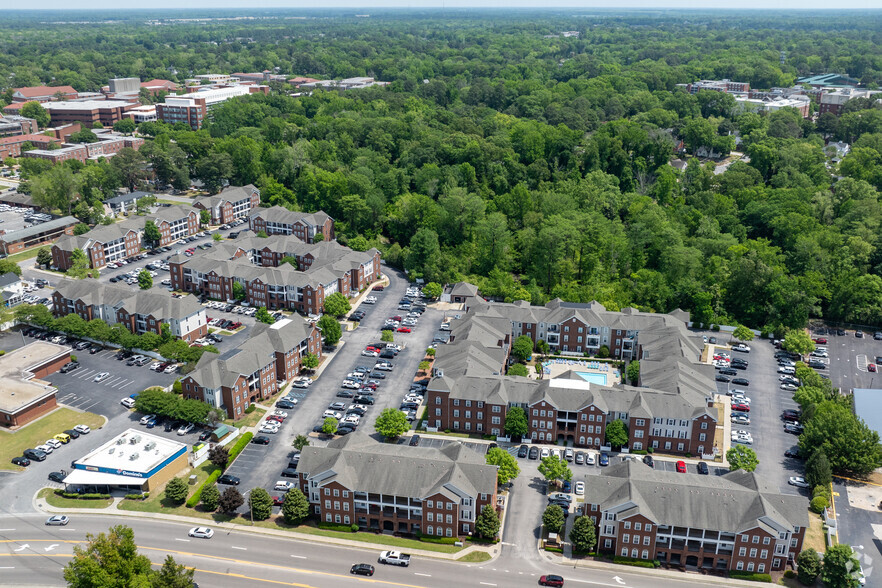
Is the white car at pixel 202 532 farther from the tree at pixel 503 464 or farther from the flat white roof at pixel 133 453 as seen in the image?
the tree at pixel 503 464

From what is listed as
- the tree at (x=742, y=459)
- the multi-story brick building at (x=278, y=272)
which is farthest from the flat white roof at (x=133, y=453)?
the tree at (x=742, y=459)

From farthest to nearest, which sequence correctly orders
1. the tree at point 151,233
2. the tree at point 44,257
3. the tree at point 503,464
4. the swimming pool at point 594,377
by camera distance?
1. the tree at point 151,233
2. the tree at point 44,257
3. the swimming pool at point 594,377
4. the tree at point 503,464

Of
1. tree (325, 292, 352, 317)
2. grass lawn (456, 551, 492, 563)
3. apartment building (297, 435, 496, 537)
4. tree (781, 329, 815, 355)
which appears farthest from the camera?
tree (325, 292, 352, 317)

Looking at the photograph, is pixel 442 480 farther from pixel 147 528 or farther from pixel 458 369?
pixel 147 528

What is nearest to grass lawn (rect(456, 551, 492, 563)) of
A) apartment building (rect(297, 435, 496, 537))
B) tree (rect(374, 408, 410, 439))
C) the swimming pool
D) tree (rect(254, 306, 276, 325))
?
apartment building (rect(297, 435, 496, 537))

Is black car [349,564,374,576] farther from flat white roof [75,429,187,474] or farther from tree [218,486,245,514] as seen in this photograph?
flat white roof [75,429,187,474]

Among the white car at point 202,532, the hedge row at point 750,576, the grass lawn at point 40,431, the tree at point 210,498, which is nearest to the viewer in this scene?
the hedge row at point 750,576

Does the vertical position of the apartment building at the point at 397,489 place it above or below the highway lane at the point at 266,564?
above
